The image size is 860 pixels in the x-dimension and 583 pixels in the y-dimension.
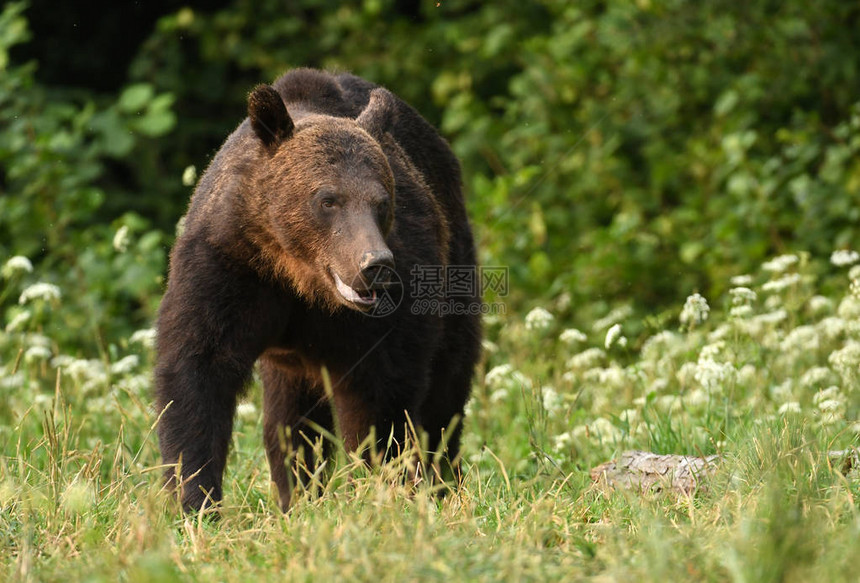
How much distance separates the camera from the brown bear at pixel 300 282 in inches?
168

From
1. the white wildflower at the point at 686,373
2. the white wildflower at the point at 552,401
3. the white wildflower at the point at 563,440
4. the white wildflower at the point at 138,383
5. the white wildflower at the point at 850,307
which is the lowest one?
the white wildflower at the point at 138,383

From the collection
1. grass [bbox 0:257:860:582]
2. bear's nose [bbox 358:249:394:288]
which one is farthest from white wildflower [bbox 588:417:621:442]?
bear's nose [bbox 358:249:394:288]

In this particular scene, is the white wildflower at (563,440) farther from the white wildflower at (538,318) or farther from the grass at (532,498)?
the white wildflower at (538,318)

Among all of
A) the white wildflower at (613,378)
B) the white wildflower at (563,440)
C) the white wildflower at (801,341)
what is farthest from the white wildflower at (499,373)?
the white wildflower at (801,341)

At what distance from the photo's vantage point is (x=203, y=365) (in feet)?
14.0

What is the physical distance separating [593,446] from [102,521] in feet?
8.07

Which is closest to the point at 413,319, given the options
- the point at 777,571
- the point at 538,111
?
the point at 777,571

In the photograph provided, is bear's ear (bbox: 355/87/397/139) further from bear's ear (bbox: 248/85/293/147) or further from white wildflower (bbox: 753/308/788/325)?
white wildflower (bbox: 753/308/788/325)

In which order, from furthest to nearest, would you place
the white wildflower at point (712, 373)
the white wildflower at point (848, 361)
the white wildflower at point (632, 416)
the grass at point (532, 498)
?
1. the white wildflower at point (848, 361)
2. the white wildflower at point (632, 416)
3. the white wildflower at point (712, 373)
4. the grass at point (532, 498)

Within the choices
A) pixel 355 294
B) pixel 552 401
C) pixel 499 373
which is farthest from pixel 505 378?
pixel 355 294

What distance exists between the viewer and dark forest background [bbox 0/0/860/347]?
882 centimetres

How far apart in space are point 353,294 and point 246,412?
5.75 feet

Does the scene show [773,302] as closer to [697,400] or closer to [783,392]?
[783,392]

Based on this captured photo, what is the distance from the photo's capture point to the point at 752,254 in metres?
9.29
